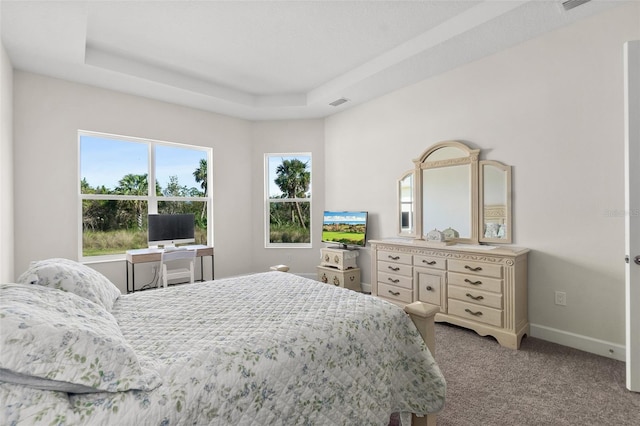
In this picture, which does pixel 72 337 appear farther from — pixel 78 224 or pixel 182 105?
pixel 182 105

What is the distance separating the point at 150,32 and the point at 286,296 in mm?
2986

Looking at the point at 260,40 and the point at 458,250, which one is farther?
the point at 260,40

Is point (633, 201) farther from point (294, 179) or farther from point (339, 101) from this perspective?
point (294, 179)

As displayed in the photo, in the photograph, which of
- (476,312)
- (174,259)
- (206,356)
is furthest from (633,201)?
(174,259)

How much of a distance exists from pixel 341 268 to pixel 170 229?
2474mm

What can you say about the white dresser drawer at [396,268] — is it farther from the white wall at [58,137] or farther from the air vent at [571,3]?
the white wall at [58,137]

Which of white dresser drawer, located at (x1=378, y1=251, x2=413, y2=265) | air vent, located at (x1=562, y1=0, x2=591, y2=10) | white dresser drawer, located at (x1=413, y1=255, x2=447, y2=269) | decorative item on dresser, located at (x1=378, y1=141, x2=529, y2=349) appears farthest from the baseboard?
air vent, located at (x1=562, y1=0, x2=591, y2=10)

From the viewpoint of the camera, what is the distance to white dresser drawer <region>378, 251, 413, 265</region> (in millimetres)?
3500

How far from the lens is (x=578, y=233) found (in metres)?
2.67

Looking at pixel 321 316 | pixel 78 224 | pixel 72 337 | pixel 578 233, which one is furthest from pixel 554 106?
pixel 78 224

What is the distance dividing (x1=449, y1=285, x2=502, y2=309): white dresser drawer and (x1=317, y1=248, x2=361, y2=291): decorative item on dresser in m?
1.66

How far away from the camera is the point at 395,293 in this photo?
143 inches

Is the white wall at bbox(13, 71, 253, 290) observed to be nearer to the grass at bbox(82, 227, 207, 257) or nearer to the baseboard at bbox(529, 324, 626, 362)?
the grass at bbox(82, 227, 207, 257)

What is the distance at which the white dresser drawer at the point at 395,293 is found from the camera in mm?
3500
